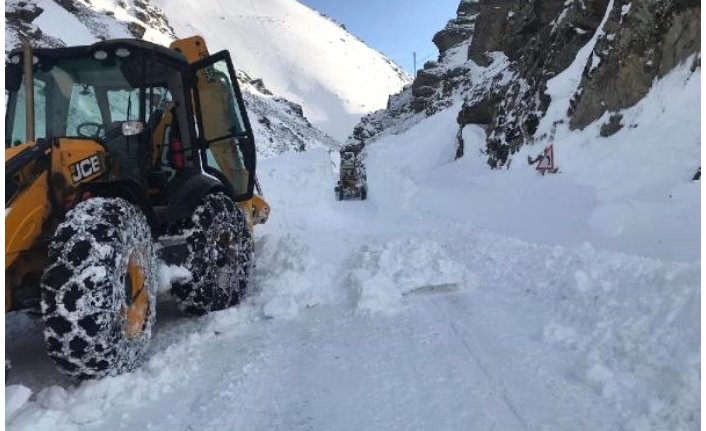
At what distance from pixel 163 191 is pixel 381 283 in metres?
2.35

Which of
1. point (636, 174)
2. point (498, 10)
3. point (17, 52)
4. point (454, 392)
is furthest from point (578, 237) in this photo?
point (498, 10)

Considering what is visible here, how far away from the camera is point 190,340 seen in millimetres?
5086

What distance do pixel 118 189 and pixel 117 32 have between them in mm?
68726

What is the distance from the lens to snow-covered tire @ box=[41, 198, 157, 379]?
380 cm

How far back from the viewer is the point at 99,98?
5.51 metres

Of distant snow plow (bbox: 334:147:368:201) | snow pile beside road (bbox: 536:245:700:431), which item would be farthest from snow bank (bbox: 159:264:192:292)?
distant snow plow (bbox: 334:147:368:201)

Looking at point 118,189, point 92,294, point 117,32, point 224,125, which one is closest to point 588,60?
point 224,125

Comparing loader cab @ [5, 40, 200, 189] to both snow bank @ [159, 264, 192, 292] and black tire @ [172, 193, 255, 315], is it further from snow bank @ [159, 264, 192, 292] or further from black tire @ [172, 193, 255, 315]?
snow bank @ [159, 264, 192, 292]

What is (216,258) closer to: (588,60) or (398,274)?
(398,274)

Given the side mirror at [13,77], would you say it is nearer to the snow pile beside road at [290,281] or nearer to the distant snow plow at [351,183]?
the snow pile beside road at [290,281]

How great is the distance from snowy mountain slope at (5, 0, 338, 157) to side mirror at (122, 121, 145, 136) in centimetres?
2689

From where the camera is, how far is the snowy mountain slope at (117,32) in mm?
42438

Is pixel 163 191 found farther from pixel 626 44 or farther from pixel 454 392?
pixel 626 44

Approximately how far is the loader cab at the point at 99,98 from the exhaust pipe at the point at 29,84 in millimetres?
273
